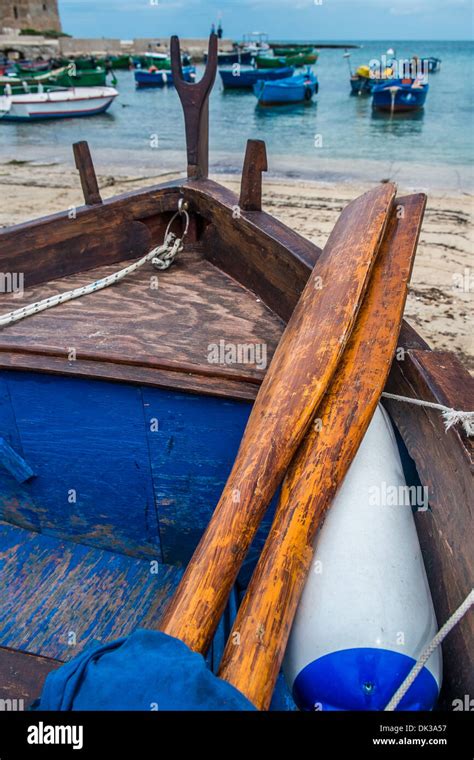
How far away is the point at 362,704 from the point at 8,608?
1749 millimetres

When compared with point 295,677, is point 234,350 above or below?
above

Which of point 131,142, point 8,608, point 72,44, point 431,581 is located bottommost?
point 8,608

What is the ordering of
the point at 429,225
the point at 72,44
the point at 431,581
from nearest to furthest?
the point at 431,581 → the point at 429,225 → the point at 72,44

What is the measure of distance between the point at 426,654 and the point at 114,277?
2.56 m

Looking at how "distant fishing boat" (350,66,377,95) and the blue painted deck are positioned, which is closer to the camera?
the blue painted deck

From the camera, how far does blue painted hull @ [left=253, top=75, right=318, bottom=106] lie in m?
33.2

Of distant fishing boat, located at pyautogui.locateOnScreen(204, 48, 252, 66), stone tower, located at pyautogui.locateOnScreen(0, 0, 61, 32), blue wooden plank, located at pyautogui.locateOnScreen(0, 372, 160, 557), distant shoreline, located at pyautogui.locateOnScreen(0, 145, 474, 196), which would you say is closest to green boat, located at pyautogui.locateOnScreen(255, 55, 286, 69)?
distant fishing boat, located at pyautogui.locateOnScreen(204, 48, 252, 66)

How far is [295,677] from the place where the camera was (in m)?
1.54

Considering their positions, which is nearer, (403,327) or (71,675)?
(71,675)

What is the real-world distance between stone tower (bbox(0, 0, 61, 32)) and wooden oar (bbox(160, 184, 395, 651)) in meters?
87.3

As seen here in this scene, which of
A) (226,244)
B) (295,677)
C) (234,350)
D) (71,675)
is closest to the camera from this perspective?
(71,675)

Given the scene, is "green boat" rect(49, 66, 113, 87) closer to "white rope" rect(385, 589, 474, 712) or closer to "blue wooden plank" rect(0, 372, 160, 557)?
"blue wooden plank" rect(0, 372, 160, 557)

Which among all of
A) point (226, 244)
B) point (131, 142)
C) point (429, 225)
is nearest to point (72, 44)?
point (131, 142)

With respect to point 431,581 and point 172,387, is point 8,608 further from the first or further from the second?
point 431,581
